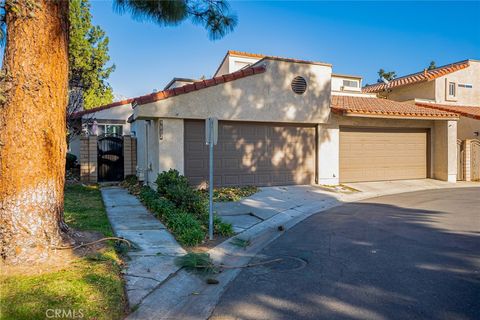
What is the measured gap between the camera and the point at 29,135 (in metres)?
4.88

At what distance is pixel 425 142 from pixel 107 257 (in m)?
15.7

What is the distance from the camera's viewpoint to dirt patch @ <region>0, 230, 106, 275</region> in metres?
4.58

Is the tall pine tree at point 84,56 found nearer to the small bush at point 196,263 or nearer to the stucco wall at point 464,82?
the small bush at point 196,263

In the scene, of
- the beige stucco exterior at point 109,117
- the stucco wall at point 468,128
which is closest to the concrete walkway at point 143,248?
the beige stucco exterior at point 109,117

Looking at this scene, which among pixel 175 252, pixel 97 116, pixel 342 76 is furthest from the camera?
pixel 342 76

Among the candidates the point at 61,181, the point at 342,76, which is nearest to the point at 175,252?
the point at 61,181

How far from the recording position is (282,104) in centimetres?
1331

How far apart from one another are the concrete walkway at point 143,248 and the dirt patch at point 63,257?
0.58 meters

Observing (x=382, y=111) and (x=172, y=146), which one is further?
(x=382, y=111)

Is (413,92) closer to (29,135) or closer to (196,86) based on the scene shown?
(196,86)

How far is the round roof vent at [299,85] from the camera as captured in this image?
13.5 meters

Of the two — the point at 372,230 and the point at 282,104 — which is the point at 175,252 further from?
the point at 282,104

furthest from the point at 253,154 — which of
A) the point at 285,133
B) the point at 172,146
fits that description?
the point at 172,146

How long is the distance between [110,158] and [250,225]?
31.2 ft
